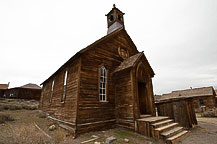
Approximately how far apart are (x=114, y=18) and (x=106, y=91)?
973 centimetres

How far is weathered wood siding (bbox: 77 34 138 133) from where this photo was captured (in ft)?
23.3

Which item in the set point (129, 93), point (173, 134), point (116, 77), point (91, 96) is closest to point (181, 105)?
point (173, 134)

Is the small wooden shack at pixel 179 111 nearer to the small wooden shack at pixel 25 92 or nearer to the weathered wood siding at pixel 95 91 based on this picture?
the weathered wood siding at pixel 95 91

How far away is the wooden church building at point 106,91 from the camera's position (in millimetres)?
7055

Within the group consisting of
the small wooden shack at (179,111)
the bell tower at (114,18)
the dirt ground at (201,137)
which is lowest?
the dirt ground at (201,137)

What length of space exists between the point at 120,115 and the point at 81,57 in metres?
5.21

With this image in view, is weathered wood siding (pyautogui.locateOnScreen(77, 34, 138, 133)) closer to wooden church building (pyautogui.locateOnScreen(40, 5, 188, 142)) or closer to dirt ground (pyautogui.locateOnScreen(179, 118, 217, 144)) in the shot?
wooden church building (pyautogui.locateOnScreen(40, 5, 188, 142))

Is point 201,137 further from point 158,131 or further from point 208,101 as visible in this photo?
point 208,101

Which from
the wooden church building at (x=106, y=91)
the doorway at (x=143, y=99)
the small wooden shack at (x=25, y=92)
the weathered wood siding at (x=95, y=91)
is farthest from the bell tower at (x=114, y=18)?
the small wooden shack at (x=25, y=92)

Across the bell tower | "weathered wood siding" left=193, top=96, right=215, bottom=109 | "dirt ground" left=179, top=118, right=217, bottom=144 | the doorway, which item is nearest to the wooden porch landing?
"dirt ground" left=179, top=118, right=217, bottom=144

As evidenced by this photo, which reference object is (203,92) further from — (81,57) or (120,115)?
(81,57)

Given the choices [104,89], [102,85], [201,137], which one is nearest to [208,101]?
[201,137]

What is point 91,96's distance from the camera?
7633 millimetres

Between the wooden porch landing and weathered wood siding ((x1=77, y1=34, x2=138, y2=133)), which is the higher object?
weathered wood siding ((x1=77, y1=34, x2=138, y2=133))
